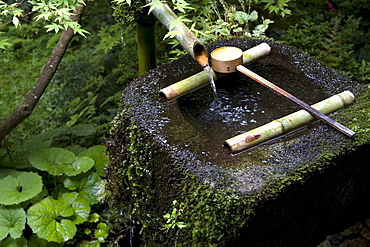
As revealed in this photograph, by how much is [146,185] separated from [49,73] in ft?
4.79

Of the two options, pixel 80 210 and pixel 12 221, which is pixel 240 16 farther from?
pixel 12 221

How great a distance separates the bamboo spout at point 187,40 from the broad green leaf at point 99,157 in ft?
4.63

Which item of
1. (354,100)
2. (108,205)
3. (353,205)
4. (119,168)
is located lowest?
(108,205)

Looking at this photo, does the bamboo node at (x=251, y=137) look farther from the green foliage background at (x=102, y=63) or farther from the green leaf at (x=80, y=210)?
the green leaf at (x=80, y=210)

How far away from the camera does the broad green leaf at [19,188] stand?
3156mm

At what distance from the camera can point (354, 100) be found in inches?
112

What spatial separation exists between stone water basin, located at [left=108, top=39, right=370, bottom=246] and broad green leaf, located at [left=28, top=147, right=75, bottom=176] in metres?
0.56

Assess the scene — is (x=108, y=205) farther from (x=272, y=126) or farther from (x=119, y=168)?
(x=272, y=126)

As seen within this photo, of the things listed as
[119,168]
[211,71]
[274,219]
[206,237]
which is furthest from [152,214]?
[211,71]

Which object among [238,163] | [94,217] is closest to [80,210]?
[94,217]

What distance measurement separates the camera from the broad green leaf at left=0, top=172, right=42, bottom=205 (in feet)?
10.4

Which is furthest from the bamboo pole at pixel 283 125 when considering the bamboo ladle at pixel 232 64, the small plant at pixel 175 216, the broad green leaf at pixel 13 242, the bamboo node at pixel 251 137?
the broad green leaf at pixel 13 242

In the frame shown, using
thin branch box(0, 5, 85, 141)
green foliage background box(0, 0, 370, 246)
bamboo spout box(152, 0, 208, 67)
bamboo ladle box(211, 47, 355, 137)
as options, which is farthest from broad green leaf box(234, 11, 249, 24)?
thin branch box(0, 5, 85, 141)

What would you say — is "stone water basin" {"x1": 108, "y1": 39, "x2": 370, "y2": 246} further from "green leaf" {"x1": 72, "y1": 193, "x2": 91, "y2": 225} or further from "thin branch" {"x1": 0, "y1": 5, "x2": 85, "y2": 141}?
"thin branch" {"x1": 0, "y1": 5, "x2": 85, "y2": 141}
